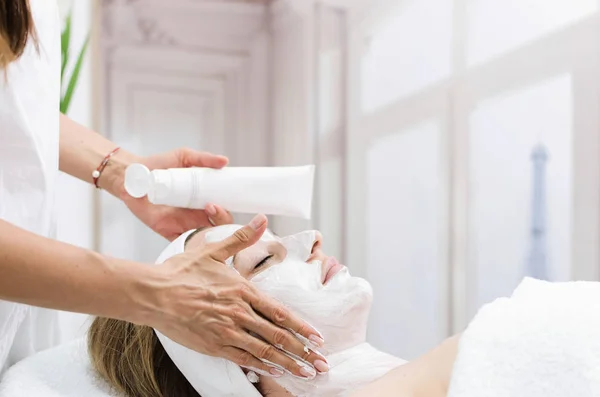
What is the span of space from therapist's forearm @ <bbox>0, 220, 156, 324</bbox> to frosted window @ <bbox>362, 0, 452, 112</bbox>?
1755 mm

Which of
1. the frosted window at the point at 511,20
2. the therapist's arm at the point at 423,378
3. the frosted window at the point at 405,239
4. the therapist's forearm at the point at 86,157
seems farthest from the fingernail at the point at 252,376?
the frosted window at the point at 405,239

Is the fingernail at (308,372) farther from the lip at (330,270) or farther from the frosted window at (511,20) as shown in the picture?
the frosted window at (511,20)

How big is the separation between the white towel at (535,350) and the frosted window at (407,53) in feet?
5.35

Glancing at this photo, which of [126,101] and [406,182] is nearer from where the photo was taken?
[406,182]

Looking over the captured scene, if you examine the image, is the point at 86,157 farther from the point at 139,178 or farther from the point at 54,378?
the point at 54,378

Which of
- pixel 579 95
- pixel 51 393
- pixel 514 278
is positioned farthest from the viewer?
pixel 514 278

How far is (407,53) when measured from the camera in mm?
2646

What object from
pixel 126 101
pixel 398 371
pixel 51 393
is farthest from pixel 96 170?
pixel 126 101

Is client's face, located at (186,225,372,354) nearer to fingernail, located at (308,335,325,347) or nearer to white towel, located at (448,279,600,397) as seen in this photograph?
fingernail, located at (308,335,325,347)

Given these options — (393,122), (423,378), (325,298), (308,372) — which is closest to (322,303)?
(325,298)

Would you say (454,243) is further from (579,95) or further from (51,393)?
(51,393)

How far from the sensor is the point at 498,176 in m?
2.13

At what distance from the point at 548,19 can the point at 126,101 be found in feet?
6.51

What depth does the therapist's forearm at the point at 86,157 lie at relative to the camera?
1389 mm
